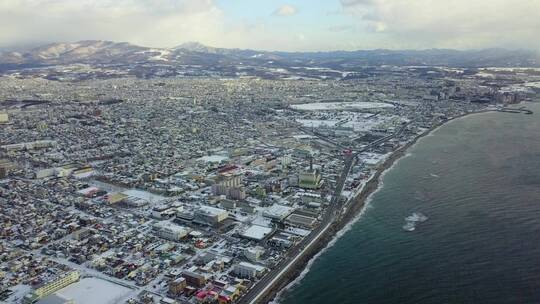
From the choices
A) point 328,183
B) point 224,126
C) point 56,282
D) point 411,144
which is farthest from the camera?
point 224,126

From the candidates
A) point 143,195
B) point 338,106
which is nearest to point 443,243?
point 143,195

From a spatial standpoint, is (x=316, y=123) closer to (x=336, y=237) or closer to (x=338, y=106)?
(x=338, y=106)

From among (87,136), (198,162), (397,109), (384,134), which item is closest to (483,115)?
(397,109)

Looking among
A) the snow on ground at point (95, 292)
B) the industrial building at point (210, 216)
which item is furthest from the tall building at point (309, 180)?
the snow on ground at point (95, 292)

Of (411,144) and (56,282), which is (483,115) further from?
(56,282)

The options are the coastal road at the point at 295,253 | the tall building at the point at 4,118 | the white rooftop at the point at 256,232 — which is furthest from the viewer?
the tall building at the point at 4,118

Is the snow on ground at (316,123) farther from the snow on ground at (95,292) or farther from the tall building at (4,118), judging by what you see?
the snow on ground at (95,292)
